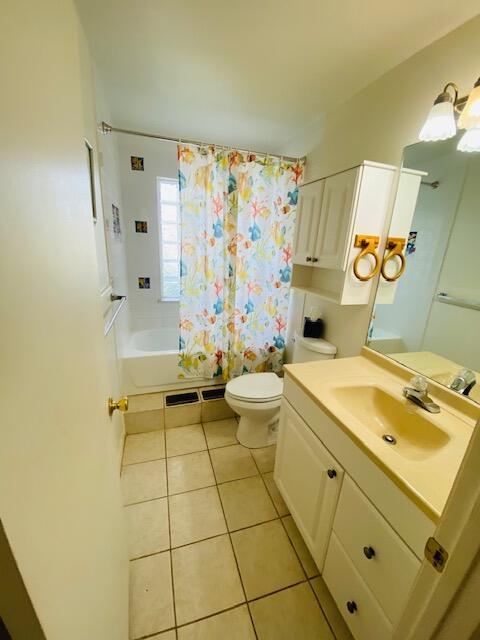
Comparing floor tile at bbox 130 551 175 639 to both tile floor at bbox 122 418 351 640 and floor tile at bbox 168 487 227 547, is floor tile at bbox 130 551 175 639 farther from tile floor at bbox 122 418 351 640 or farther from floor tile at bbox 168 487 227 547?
floor tile at bbox 168 487 227 547

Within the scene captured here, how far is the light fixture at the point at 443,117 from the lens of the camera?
989 mm

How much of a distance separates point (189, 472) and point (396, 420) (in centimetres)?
129

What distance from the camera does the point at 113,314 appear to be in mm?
1548

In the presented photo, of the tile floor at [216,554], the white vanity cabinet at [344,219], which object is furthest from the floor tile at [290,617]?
the white vanity cabinet at [344,219]

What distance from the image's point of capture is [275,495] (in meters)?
1.54

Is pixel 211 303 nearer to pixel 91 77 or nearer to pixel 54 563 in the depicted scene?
pixel 91 77

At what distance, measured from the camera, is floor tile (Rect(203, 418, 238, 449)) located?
1.93 m

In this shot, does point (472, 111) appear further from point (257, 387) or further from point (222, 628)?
point (222, 628)

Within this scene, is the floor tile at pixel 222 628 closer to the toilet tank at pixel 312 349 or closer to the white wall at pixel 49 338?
the white wall at pixel 49 338

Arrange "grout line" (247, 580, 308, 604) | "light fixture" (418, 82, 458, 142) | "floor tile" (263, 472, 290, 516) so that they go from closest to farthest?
"light fixture" (418, 82, 458, 142) → "grout line" (247, 580, 308, 604) → "floor tile" (263, 472, 290, 516)

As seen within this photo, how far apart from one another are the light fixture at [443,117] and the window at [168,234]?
2099mm

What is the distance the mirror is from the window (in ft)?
6.54

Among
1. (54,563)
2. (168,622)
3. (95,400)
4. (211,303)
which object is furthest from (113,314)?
(168,622)

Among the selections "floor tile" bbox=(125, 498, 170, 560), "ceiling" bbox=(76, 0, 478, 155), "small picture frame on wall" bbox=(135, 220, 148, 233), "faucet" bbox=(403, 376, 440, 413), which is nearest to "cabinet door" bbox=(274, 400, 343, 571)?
"faucet" bbox=(403, 376, 440, 413)
